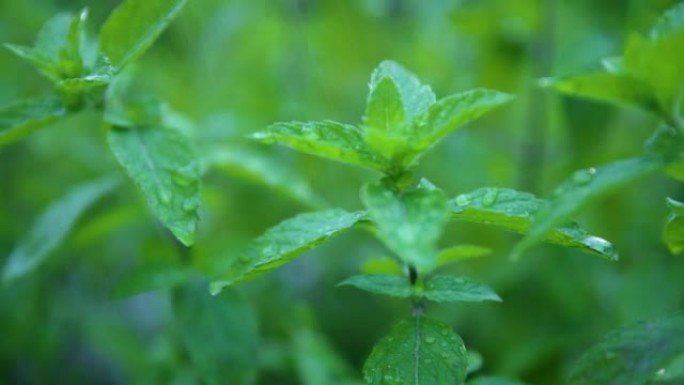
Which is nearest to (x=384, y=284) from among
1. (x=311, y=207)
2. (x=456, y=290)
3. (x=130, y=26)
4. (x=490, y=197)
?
(x=456, y=290)

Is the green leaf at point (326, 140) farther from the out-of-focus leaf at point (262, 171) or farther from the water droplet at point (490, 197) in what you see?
the out-of-focus leaf at point (262, 171)

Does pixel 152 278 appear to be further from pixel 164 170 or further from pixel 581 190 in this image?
pixel 581 190

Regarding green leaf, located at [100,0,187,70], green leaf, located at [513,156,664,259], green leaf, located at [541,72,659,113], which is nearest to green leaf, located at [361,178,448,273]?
green leaf, located at [513,156,664,259]

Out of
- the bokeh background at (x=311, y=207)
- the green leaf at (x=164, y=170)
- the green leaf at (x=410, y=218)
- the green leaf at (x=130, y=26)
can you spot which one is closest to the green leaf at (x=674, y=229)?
the green leaf at (x=410, y=218)

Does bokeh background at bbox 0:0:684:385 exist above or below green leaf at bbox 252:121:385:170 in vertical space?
below

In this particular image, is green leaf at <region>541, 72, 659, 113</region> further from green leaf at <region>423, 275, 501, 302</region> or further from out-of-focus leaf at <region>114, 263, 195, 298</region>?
out-of-focus leaf at <region>114, 263, 195, 298</region>

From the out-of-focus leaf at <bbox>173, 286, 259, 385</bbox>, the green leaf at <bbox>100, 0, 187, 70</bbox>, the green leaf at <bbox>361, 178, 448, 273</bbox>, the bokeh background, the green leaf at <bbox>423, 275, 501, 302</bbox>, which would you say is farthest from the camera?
the bokeh background
